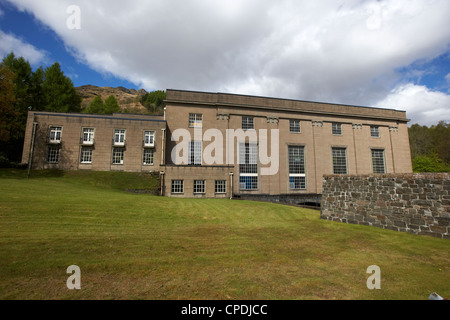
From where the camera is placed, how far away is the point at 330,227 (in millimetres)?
11289

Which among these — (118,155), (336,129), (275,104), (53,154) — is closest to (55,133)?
(53,154)

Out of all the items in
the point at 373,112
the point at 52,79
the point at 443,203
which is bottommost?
the point at 443,203

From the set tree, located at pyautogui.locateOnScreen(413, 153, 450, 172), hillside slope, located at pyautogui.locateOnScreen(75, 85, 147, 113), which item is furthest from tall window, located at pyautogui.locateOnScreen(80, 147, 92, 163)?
hillside slope, located at pyautogui.locateOnScreen(75, 85, 147, 113)

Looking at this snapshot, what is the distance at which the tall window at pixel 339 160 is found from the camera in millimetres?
39219

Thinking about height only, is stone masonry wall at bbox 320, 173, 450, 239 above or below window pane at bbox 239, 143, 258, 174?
below

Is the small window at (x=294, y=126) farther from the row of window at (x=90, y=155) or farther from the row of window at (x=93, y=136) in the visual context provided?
the row of window at (x=90, y=155)

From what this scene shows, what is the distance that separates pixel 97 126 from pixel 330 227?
32.7 metres

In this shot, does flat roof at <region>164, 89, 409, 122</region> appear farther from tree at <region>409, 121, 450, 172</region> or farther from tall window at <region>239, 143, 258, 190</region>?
tree at <region>409, 121, 450, 172</region>

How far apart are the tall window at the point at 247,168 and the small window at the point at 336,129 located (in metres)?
16.4

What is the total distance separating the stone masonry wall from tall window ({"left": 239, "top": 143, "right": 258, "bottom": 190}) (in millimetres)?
20290

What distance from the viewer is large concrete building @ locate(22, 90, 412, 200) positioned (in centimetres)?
3058

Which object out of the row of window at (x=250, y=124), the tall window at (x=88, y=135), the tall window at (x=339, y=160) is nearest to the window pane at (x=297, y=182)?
the tall window at (x=339, y=160)
